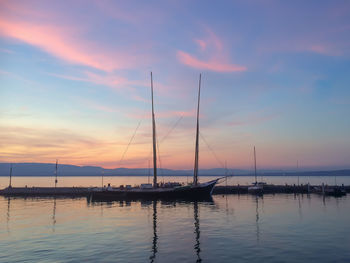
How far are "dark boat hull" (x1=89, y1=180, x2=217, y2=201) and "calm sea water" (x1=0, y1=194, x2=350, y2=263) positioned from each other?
22701 millimetres

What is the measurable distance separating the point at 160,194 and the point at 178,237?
134ft

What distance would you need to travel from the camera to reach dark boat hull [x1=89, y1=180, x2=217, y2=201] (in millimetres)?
72188

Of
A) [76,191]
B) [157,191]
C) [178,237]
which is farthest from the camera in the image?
[76,191]

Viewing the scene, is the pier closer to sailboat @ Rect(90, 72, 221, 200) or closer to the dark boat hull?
the dark boat hull

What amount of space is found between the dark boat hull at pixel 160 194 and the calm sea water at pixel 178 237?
894 inches

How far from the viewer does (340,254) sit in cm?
2519

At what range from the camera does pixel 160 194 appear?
72625 millimetres

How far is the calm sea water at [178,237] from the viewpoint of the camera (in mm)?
25000

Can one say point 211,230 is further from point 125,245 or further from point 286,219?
point 286,219

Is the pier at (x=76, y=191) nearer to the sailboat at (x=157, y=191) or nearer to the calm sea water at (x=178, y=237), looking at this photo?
the sailboat at (x=157, y=191)

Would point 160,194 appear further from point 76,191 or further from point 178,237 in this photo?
point 178,237

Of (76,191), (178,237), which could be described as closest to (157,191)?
(76,191)

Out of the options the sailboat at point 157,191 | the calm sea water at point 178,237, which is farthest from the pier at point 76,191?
the calm sea water at point 178,237

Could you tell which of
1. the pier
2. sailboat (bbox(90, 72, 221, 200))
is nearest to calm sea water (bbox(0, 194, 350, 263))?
sailboat (bbox(90, 72, 221, 200))
